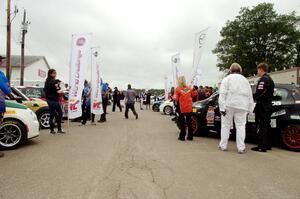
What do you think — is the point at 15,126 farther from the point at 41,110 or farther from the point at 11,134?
the point at 41,110

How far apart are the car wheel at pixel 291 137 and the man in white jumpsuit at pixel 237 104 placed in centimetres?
117

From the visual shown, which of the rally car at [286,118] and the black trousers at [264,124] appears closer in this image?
the black trousers at [264,124]

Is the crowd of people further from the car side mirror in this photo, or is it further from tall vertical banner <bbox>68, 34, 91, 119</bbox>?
tall vertical banner <bbox>68, 34, 91, 119</bbox>

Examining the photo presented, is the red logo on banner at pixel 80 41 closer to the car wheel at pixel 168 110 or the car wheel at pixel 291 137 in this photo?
the car wheel at pixel 291 137

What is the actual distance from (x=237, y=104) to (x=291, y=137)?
1705 millimetres

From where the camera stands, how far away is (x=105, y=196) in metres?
3.18


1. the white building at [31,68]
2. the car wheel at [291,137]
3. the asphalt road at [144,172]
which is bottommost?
the asphalt road at [144,172]

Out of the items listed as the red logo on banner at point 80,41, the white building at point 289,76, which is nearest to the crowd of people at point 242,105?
the red logo on banner at point 80,41

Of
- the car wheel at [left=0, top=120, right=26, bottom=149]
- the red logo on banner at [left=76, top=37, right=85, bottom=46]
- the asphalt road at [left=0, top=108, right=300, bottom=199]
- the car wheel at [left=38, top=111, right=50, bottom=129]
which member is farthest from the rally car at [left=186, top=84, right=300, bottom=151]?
the car wheel at [left=38, top=111, right=50, bottom=129]

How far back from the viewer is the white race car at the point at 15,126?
19.3 feet

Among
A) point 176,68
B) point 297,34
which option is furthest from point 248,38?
point 176,68

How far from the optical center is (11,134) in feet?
19.6

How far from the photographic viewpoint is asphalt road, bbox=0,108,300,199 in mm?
3322

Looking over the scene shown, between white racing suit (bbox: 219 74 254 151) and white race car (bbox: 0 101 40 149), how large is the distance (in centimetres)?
451
